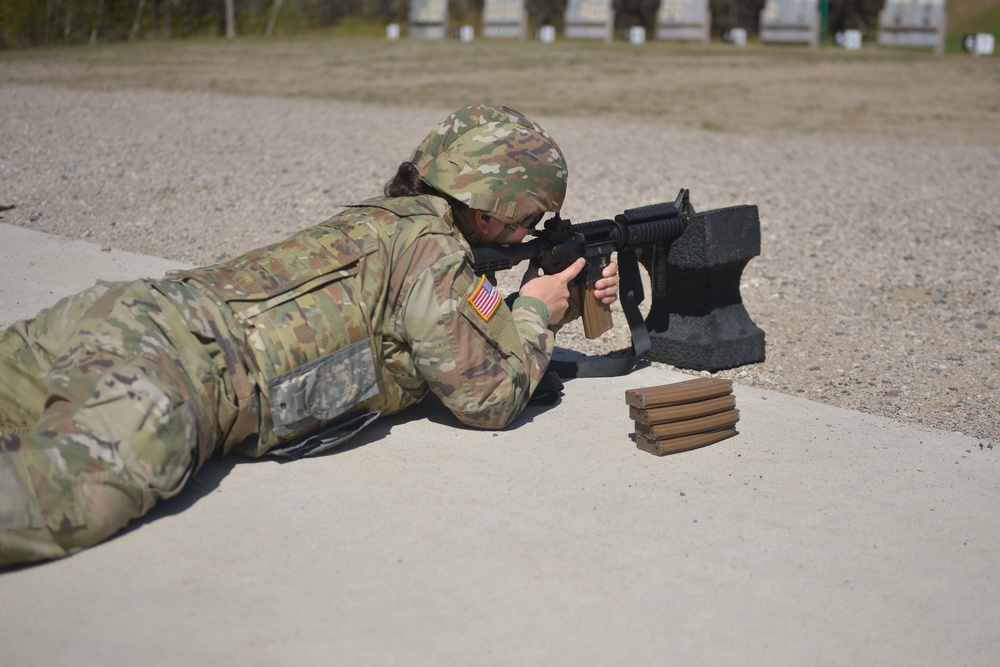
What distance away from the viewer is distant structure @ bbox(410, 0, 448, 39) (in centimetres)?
2825

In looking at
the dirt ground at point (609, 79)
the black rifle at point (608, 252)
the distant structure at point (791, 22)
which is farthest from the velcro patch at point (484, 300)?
the distant structure at point (791, 22)

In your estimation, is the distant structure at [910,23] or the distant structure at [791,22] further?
the distant structure at [791,22]

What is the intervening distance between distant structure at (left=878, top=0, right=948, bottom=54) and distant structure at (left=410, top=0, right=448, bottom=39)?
11467mm

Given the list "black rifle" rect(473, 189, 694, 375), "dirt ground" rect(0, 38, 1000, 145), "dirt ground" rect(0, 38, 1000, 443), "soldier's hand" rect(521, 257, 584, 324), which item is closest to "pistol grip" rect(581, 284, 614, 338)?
"black rifle" rect(473, 189, 694, 375)

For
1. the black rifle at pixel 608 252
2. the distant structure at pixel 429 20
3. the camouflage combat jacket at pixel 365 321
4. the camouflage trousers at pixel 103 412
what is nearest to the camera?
the camouflage trousers at pixel 103 412

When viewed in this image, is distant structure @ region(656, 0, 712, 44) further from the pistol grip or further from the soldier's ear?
the soldier's ear

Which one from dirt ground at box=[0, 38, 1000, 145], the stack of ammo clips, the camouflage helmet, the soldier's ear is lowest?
the stack of ammo clips

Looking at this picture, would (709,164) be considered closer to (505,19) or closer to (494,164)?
(494,164)

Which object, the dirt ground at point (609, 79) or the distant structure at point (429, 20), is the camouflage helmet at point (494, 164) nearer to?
the dirt ground at point (609, 79)

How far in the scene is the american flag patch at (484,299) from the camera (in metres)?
3.24

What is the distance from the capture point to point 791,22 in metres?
26.9

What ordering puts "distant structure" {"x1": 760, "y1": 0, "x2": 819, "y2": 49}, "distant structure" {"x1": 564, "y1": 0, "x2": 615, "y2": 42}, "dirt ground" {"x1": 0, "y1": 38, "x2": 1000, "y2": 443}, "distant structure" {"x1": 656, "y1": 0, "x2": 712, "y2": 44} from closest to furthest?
1. "dirt ground" {"x1": 0, "y1": 38, "x2": 1000, "y2": 443}
2. "distant structure" {"x1": 760, "y1": 0, "x2": 819, "y2": 49}
3. "distant structure" {"x1": 656, "y1": 0, "x2": 712, "y2": 44}
4. "distant structure" {"x1": 564, "y1": 0, "x2": 615, "y2": 42}

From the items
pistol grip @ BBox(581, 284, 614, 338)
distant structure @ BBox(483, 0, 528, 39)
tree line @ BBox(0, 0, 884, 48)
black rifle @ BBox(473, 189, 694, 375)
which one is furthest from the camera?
distant structure @ BBox(483, 0, 528, 39)

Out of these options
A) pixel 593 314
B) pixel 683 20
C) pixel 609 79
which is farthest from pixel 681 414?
pixel 683 20
